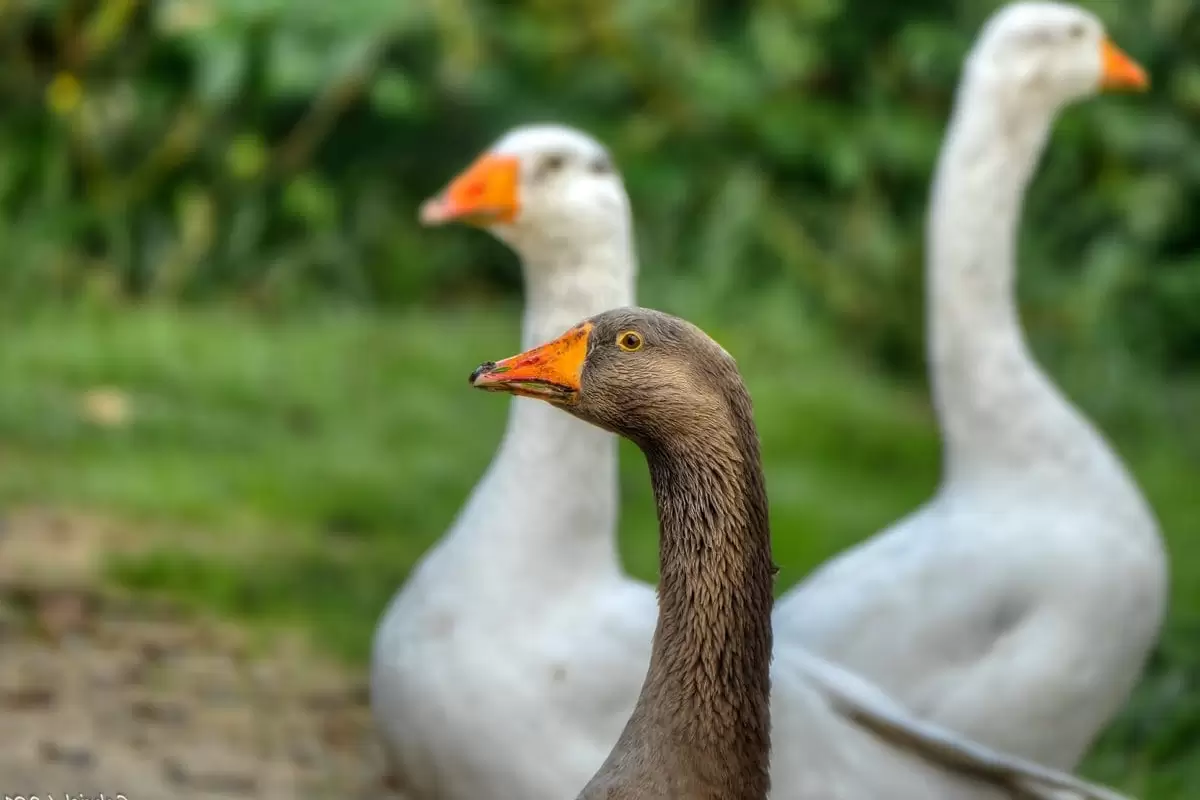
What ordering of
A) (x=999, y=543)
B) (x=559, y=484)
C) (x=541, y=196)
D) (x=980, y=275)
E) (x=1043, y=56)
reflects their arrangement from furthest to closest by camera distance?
(x=1043, y=56) < (x=980, y=275) < (x=999, y=543) < (x=541, y=196) < (x=559, y=484)

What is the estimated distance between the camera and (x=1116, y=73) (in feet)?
13.5

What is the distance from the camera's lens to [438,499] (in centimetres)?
599

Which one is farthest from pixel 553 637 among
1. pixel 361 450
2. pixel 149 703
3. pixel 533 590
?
pixel 361 450

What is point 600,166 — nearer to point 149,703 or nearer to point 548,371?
point 548,371

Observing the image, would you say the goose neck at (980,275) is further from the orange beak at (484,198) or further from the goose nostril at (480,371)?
the goose nostril at (480,371)

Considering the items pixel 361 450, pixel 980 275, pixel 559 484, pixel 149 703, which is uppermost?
pixel 980 275

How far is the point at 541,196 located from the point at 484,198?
107mm

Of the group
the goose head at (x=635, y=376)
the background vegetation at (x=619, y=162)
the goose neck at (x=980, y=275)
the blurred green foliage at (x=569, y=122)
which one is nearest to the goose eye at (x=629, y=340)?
the goose head at (x=635, y=376)

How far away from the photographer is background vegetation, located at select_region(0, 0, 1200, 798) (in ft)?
23.3

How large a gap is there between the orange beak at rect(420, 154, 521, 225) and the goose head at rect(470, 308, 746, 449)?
1.02 metres

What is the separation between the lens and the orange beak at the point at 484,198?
3.33 m

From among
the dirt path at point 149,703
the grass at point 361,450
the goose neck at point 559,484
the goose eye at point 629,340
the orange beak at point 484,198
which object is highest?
the orange beak at point 484,198

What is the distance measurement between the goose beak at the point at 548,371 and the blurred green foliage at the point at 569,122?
5.27 m

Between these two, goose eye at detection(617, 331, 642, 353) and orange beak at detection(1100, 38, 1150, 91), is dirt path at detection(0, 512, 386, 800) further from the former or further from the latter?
orange beak at detection(1100, 38, 1150, 91)
